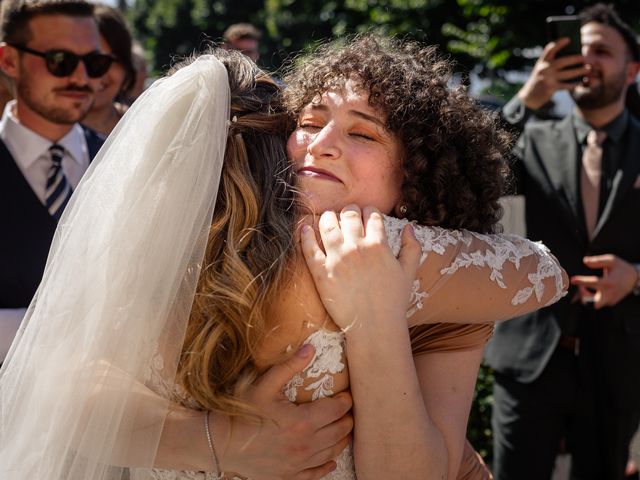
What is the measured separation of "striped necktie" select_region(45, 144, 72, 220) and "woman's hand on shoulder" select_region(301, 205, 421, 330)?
5.25 ft

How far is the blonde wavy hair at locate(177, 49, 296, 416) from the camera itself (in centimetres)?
164

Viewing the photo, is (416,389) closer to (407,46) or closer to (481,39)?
(407,46)

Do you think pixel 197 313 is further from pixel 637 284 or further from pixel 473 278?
pixel 637 284

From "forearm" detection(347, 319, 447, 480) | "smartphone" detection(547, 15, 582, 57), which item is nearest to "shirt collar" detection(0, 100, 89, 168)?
"forearm" detection(347, 319, 447, 480)

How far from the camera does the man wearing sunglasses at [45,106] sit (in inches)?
114

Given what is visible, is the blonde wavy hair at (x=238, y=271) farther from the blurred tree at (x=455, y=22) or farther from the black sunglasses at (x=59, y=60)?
the blurred tree at (x=455, y=22)

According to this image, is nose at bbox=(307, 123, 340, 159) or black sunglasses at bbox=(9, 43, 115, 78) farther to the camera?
black sunglasses at bbox=(9, 43, 115, 78)

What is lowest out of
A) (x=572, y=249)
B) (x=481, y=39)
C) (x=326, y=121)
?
(x=481, y=39)

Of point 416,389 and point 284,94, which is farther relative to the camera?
point 284,94

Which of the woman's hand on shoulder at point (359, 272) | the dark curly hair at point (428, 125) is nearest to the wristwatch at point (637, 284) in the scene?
the dark curly hair at point (428, 125)

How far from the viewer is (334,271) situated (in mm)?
1660

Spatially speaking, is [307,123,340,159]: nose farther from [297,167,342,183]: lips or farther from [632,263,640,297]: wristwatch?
[632,263,640,297]: wristwatch

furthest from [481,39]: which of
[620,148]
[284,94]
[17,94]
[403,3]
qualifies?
[284,94]

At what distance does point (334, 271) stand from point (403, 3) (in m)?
12.8
